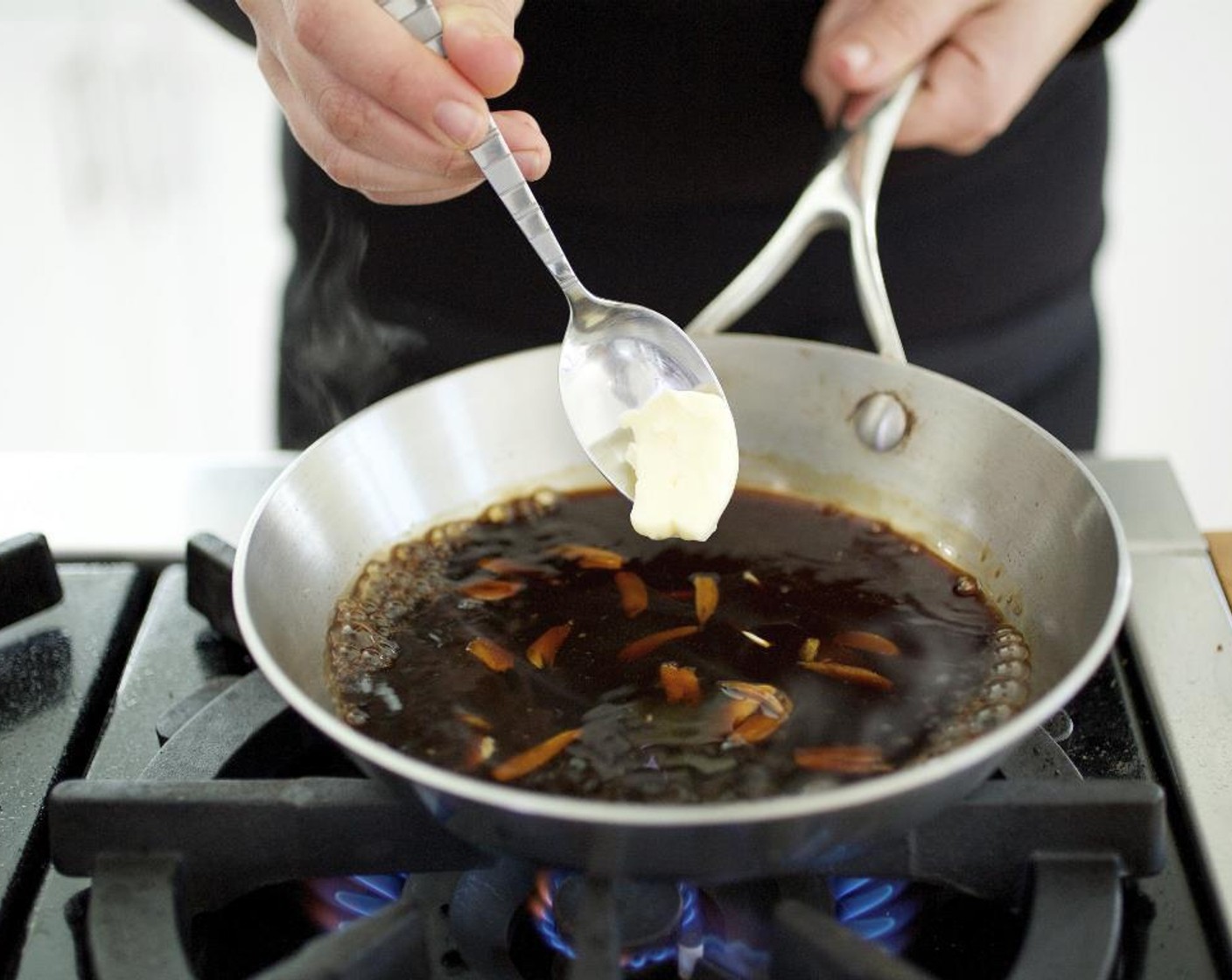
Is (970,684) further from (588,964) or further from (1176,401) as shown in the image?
(1176,401)

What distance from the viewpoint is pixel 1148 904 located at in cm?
75

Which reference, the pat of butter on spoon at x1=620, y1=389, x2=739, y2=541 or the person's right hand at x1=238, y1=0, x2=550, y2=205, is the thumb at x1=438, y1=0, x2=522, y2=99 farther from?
the pat of butter on spoon at x1=620, y1=389, x2=739, y2=541

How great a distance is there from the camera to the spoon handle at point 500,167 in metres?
0.82

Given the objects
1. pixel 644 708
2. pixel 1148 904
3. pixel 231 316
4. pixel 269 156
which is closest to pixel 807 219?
pixel 644 708

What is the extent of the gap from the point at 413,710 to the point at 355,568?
18cm

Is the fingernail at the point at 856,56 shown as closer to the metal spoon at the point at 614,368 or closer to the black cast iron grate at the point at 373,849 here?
the metal spoon at the point at 614,368

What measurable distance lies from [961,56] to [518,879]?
727 mm

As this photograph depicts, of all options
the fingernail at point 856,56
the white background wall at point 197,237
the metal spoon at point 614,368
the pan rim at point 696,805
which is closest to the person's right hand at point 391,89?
the metal spoon at point 614,368

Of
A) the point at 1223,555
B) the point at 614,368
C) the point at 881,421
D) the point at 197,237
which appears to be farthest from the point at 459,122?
the point at 197,237

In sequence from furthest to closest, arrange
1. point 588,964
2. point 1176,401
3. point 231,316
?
1. point 231,316
2. point 1176,401
3. point 588,964

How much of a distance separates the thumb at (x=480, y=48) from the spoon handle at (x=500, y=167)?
0.04 feet

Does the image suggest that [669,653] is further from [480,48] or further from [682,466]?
[480,48]

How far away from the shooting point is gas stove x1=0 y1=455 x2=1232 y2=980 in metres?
0.68

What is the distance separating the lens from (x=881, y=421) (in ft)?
3.47
